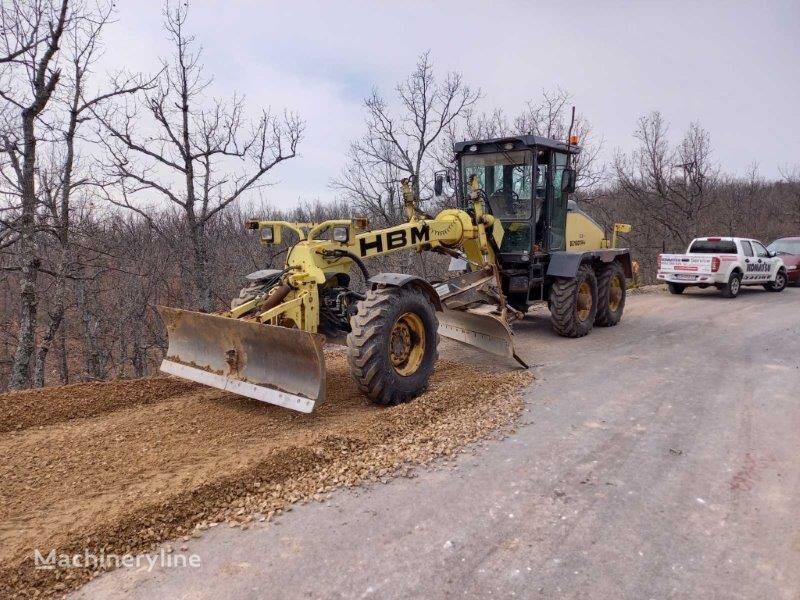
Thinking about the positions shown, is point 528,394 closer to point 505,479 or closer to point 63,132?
point 505,479

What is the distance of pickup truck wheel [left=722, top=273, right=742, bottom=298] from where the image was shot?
14.2 meters

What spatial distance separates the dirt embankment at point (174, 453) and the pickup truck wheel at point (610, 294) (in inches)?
166

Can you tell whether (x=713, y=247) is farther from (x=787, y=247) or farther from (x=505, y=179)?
(x=505, y=179)

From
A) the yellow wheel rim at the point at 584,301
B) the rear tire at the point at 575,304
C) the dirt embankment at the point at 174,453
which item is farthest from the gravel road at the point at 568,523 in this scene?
the yellow wheel rim at the point at 584,301

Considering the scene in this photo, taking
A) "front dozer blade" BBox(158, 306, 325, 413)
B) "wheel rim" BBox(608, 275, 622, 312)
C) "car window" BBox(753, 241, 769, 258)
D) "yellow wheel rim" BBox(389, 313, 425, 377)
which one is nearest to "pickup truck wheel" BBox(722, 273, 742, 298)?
"car window" BBox(753, 241, 769, 258)

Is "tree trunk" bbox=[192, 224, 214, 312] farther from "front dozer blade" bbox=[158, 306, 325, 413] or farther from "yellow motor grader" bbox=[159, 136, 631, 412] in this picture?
"front dozer blade" bbox=[158, 306, 325, 413]

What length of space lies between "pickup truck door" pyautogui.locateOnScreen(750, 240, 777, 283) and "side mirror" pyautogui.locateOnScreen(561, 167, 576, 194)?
30.2ft

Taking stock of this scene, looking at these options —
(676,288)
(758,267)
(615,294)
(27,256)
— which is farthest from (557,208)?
(758,267)

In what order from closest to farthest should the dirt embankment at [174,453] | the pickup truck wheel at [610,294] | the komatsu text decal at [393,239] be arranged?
1. the dirt embankment at [174,453]
2. the komatsu text decal at [393,239]
3. the pickup truck wheel at [610,294]

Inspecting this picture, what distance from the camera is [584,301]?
9383 mm

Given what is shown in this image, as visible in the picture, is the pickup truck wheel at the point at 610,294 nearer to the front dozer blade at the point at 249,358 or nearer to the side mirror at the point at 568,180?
the side mirror at the point at 568,180

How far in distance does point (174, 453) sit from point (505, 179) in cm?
622

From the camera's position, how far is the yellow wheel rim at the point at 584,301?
929 centimetres

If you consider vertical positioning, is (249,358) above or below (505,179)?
below
